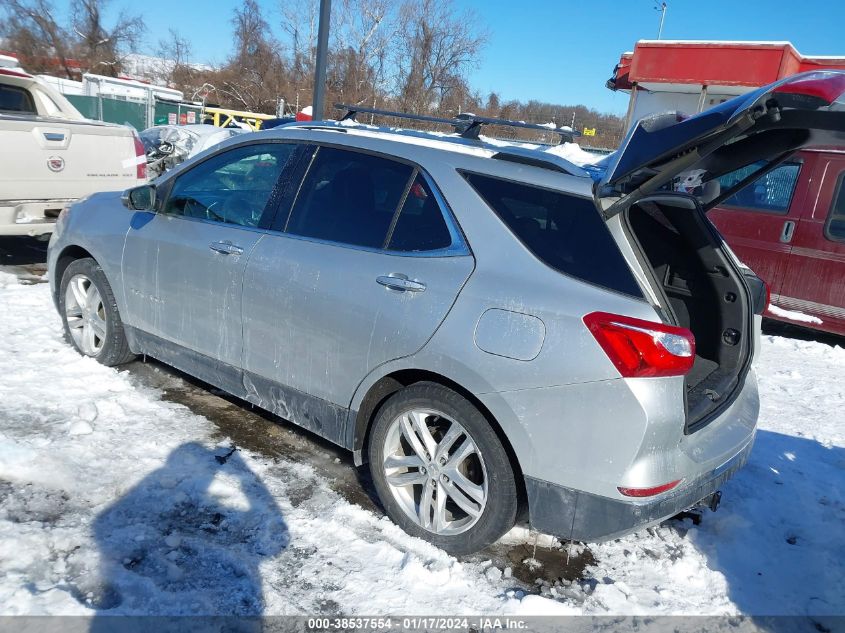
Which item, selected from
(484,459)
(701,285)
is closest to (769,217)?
(701,285)

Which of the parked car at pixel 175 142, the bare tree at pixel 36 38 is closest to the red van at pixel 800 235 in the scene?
the parked car at pixel 175 142

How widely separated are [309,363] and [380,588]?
44.3 inches

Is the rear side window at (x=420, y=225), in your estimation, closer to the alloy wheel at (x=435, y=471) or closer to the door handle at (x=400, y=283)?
the door handle at (x=400, y=283)

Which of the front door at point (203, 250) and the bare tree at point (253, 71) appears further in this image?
the bare tree at point (253, 71)

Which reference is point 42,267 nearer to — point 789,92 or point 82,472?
point 82,472

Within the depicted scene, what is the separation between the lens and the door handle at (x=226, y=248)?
3.55m

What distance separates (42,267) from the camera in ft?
23.3

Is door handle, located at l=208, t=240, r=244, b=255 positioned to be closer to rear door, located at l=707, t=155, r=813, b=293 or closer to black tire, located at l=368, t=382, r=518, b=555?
black tire, located at l=368, t=382, r=518, b=555

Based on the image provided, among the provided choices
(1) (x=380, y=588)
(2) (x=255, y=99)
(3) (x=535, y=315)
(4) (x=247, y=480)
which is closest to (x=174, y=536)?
(4) (x=247, y=480)

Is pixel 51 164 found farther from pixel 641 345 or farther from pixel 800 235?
pixel 800 235

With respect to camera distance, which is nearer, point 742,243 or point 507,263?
point 507,263

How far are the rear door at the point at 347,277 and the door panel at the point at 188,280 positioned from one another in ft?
0.47

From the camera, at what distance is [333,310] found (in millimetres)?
3123

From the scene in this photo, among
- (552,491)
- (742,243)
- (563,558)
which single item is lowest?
(563,558)
